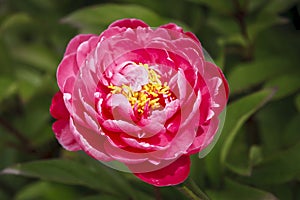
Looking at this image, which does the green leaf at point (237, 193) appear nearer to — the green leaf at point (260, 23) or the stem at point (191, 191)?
the stem at point (191, 191)

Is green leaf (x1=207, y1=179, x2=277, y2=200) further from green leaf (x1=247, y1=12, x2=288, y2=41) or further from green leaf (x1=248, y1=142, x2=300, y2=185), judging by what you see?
green leaf (x1=247, y1=12, x2=288, y2=41)

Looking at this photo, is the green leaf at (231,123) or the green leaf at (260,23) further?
the green leaf at (260,23)

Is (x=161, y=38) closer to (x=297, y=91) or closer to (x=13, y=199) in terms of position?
(x=297, y=91)

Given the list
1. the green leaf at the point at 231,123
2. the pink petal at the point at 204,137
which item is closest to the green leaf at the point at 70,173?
the green leaf at the point at 231,123

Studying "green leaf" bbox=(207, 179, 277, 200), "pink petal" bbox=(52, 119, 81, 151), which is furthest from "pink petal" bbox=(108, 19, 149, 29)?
"green leaf" bbox=(207, 179, 277, 200)

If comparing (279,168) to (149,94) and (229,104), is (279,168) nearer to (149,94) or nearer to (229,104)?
(229,104)

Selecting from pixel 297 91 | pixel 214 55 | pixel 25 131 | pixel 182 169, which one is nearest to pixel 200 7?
pixel 214 55

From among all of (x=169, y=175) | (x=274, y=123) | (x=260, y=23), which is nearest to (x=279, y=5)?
(x=260, y=23)
